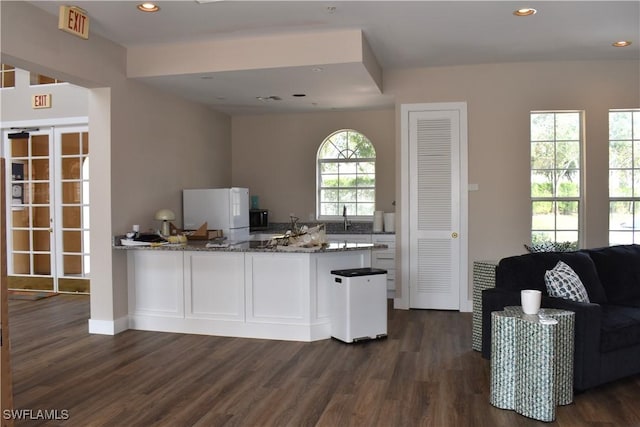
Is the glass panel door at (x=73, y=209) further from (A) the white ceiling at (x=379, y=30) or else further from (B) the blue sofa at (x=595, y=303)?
(B) the blue sofa at (x=595, y=303)

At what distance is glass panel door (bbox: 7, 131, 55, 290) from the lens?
23.6 feet

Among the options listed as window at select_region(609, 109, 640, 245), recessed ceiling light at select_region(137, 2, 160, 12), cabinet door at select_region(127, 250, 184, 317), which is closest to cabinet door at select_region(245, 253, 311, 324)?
cabinet door at select_region(127, 250, 184, 317)

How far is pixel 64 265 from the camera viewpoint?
23.2ft

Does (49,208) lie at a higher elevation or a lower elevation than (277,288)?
higher

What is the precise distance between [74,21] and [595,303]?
463 cm

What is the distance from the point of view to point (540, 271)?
4.16 meters

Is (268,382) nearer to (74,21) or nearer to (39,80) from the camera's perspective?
(74,21)

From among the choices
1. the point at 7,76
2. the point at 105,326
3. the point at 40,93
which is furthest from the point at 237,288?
the point at 7,76

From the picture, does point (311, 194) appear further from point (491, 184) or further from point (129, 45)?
point (129, 45)

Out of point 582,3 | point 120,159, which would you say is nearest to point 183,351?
point 120,159

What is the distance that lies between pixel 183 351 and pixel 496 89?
171 inches

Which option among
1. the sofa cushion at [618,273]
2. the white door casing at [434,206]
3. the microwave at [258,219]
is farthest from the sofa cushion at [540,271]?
the microwave at [258,219]

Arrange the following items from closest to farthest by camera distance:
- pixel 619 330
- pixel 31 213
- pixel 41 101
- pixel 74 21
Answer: pixel 619 330
pixel 74 21
pixel 41 101
pixel 31 213

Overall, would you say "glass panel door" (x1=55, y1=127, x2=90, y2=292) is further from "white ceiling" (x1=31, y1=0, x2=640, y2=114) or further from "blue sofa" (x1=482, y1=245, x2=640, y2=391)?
"blue sofa" (x1=482, y1=245, x2=640, y2=391)
